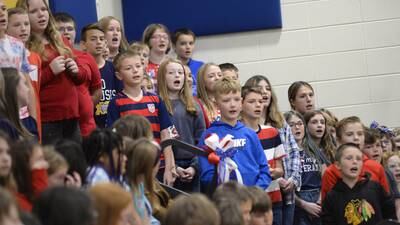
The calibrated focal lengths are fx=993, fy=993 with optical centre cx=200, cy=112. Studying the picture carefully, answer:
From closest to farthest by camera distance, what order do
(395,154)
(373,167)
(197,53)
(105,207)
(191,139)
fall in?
(105,207) < (191,139) < (373,167) < (395,154) < (197,53)

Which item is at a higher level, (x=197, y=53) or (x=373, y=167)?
(x=197, y=53)

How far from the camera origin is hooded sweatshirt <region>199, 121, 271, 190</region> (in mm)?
6853

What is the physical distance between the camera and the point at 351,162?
24.8ft

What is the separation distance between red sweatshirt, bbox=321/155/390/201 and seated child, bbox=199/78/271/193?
0.91m

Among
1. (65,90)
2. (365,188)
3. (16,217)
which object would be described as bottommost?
(365,188)

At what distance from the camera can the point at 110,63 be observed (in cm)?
763

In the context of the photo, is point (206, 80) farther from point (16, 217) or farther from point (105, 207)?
point (16, 217)

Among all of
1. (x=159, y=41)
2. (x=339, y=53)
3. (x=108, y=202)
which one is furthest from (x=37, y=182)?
(x=339, y=53)

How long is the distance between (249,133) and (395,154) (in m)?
2.34

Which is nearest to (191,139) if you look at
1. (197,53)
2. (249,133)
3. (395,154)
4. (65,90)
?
(249,133)

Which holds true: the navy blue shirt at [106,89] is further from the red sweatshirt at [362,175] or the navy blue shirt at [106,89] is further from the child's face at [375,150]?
the child's face at [375,150]

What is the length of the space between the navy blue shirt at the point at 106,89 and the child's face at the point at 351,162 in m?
1.80

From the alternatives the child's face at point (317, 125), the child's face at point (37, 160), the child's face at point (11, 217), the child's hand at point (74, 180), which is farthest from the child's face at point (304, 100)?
the child's face at point (11, 217)

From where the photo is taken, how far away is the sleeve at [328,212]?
7578 millimetres
